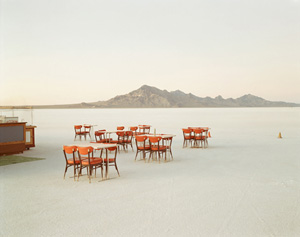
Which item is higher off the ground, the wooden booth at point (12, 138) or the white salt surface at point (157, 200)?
the wooden booth at point (12, 138)

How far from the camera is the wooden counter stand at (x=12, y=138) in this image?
10758 mm

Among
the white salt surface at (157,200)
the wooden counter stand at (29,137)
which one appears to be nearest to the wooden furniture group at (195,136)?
the white salt surface at (157,200)

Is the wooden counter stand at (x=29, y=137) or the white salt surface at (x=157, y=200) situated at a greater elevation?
the wooden counter stand at (x=29, y=137)

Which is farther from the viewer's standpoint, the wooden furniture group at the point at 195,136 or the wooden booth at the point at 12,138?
the wooden furniture group at the point at 195,136

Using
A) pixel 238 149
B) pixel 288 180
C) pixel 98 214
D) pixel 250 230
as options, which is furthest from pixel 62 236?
pixel 238 149

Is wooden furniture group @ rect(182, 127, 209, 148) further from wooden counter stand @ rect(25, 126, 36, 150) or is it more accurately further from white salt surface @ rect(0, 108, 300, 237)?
wooden counter stand @ rect(25, 126, 36, 150)

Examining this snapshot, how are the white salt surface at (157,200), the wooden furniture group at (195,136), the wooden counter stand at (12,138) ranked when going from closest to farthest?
1. the white salt surface at (157,200)
2. the wooden counter stand at (12,138)
3. the wooden furniture group at (195,136)

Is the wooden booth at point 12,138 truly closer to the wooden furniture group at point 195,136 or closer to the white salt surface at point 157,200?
the white salt surface at point 157,200

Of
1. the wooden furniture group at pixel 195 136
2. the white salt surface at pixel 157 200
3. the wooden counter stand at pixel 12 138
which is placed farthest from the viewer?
the wooden furniture group at pixel 195 136

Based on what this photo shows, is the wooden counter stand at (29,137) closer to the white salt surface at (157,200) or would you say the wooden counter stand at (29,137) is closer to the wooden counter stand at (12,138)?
the wooden counter stand at (12,138)

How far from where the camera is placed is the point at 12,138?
11094 mm

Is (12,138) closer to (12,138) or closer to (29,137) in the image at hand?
(12,138)

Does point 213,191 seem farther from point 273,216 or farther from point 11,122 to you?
point 11,122

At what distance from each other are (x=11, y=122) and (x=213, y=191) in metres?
8.21
